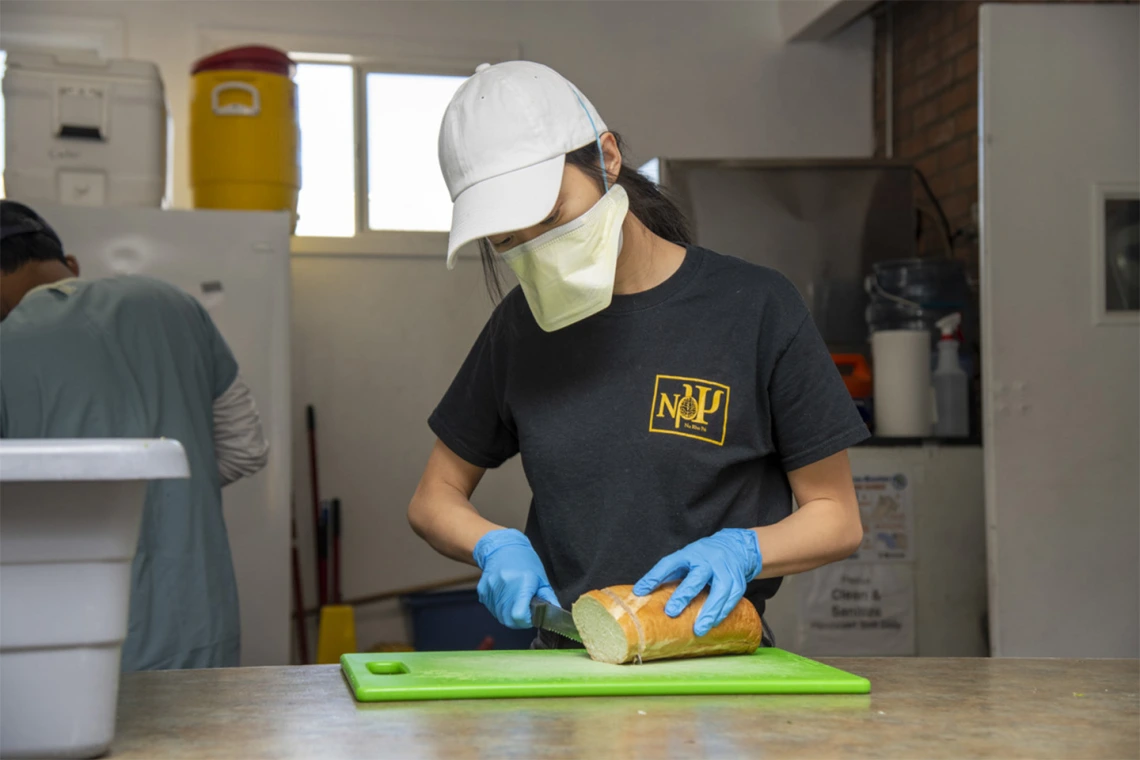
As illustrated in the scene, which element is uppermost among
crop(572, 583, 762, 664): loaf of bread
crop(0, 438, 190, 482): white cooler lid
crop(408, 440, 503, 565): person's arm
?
crop(0, 438, 190, 482): white cooler lid

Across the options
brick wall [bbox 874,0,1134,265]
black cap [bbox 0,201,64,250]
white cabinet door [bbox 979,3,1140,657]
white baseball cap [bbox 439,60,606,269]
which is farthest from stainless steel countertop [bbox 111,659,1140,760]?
brick wall [bbox 874,0,1134,265]

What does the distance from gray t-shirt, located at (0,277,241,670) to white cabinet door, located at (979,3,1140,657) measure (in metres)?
1.85

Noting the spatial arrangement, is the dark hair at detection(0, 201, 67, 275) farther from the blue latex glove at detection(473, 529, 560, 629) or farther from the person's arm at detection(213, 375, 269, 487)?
the blue latex glove at detection(473, 529, 560, 629)

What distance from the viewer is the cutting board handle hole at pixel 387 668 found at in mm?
1169

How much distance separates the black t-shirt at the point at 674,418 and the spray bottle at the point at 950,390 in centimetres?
195

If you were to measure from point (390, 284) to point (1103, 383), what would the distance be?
2315 millimetres

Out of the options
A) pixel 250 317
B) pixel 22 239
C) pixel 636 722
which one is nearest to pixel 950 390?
pixel 250 317

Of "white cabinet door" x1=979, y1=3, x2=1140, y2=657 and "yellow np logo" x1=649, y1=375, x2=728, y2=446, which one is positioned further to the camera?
"white cabinet door" x1=979, y1=3, x2=1140, y2=657

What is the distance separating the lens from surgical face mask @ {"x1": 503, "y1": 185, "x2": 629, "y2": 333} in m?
1.35

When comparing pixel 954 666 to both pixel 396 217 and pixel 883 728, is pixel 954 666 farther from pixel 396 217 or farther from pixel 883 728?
pixel 396 217

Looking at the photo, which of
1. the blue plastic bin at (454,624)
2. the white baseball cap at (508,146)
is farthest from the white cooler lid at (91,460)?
the blue plastic bin at (454,624)

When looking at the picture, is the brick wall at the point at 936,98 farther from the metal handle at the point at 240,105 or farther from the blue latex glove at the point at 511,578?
the blue latex glove at the point at 511,578

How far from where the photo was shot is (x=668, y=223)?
150cm

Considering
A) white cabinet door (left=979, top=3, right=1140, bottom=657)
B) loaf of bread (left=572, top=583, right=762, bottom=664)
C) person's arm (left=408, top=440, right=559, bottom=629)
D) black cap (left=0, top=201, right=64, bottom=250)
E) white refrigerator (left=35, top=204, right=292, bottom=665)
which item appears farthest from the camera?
white refrigerator (left=35, top=204, right=292, bottom=665)
